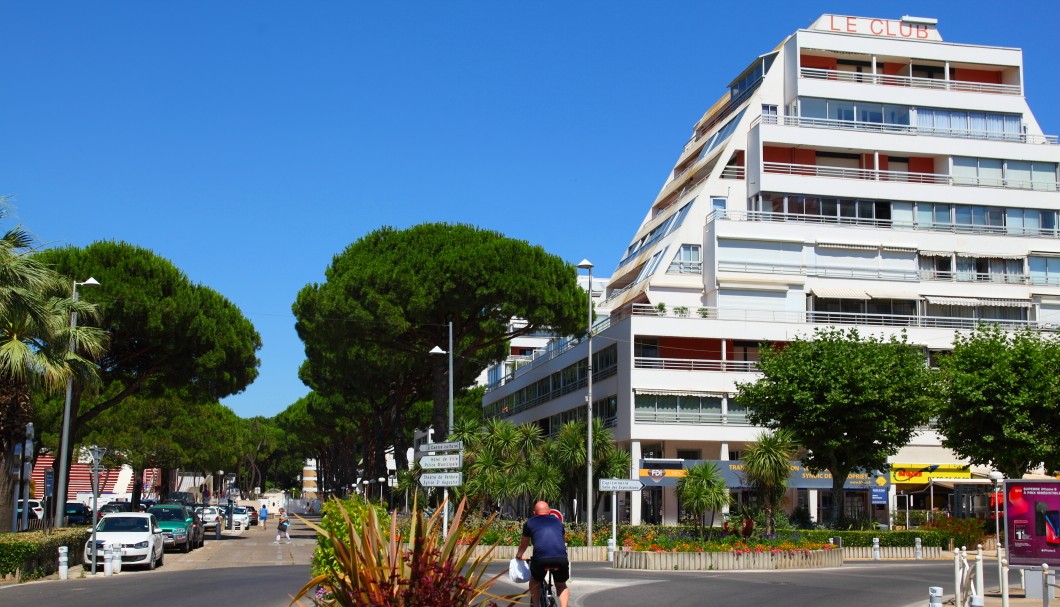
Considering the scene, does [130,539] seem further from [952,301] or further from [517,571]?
[952,301]

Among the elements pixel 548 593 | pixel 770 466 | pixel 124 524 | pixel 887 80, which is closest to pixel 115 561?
pixel 124 524

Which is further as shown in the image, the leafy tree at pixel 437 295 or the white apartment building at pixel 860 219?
the white apartment building at pixel 860 219

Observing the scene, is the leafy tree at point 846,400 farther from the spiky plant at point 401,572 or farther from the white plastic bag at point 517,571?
the spiky plant at point 401,572

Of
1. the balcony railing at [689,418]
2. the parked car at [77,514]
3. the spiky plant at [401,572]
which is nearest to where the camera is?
the spiky plant at [401,572]

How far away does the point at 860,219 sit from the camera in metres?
58.2

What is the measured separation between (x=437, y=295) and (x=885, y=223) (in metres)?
24.3

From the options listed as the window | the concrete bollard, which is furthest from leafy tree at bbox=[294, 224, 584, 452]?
→ the concrete bollard

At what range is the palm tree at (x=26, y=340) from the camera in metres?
24.3

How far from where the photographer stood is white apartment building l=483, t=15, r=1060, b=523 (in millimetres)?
55219

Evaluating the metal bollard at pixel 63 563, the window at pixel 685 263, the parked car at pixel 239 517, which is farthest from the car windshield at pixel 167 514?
the window at pixel 685 263

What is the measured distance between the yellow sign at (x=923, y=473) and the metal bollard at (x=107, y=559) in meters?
36.8

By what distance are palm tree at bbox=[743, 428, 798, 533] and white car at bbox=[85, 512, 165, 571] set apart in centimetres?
1940

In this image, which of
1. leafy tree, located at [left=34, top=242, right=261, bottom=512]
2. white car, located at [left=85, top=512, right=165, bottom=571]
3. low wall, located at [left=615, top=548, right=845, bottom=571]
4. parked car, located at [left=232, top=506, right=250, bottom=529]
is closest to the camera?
low wall, located at [left=615, top=548, right=845, bottom=571]

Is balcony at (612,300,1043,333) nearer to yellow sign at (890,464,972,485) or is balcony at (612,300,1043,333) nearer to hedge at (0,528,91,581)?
yellow sign at (890,464,972,485)
